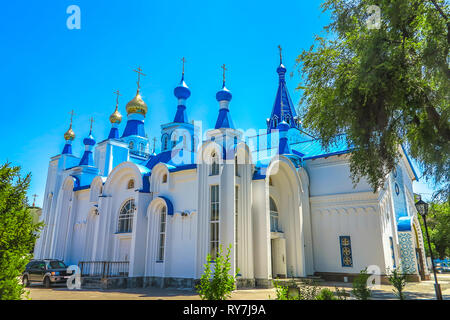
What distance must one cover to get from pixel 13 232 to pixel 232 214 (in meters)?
9.40

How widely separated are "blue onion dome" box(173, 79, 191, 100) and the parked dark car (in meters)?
12.6

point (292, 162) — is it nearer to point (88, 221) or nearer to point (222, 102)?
point (222, 102)

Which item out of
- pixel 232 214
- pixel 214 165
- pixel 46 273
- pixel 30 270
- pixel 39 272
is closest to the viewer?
pixel 232 214

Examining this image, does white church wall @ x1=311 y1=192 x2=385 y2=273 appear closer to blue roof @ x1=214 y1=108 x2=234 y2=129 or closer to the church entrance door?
the church entrance door

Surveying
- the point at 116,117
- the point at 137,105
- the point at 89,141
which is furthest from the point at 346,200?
the point at 116,117

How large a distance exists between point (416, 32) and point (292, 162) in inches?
383

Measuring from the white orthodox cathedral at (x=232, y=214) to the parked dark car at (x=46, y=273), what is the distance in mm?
1755

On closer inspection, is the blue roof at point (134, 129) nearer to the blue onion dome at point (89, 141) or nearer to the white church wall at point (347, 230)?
the blue onion dome at point (89, 141)

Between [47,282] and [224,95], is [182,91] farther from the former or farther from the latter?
[47,282]

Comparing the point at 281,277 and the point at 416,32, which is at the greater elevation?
the point at 416,32

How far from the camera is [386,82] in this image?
887cm
